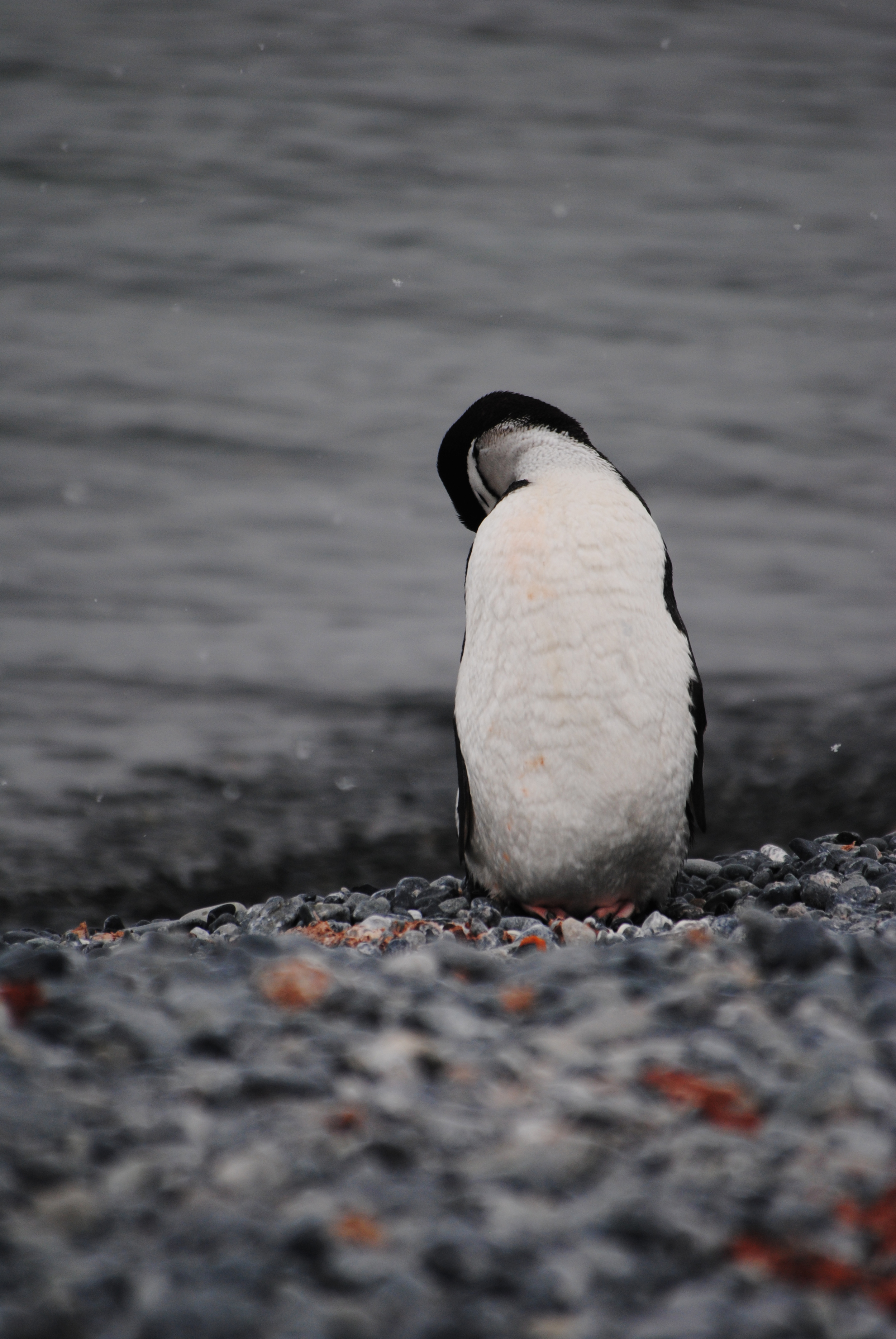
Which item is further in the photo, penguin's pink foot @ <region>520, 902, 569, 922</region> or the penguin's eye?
the penguin's eye

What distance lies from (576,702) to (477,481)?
0.98 m

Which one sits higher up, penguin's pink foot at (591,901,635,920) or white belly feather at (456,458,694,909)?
white belly feather at (456,458,694,909)

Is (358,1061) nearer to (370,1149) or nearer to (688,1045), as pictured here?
(370,1149)

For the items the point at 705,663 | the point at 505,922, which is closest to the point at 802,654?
the point at 705,663

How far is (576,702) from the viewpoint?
2979 millimetres

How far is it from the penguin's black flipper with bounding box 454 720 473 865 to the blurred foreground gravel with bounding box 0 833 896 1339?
114 cm

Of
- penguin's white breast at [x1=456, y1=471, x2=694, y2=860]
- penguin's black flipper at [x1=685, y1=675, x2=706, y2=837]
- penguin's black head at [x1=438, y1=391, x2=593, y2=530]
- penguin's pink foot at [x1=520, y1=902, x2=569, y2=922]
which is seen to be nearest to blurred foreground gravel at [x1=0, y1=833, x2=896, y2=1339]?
penguin's white breast at [x1=456, y1=471, x2=694, y2=860]

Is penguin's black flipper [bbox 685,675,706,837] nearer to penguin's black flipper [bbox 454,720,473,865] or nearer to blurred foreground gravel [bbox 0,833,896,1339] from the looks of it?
penguin's black flipper [bbox 454,720,473,865]

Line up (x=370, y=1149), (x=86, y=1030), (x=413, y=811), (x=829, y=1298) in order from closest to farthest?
(x=829, y=1298) < (x=370, y=1149) < (x=86, y=1030) < (x=413, y=811)

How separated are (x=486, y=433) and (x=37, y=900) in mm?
3499

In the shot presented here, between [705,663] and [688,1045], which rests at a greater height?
[688,1045]

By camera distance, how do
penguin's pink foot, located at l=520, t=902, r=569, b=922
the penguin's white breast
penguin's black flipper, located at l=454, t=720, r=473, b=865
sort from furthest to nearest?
1. penguin's black flipper, located at l=454, t=720, r=473, b=865
2. penguin's pink foot, located at l=520, t=902, r=569, b=922
3. the penguin's white breast

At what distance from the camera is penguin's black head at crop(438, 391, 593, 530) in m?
3.47

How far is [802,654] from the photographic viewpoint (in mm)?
7922
